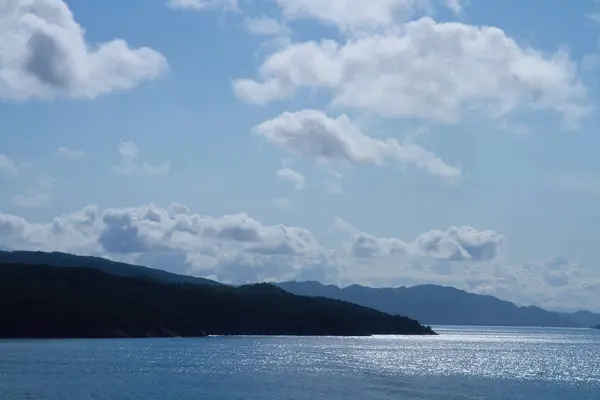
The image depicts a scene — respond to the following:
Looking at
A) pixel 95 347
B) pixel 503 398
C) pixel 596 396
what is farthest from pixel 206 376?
pixel 95 347

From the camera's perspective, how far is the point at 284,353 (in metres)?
162

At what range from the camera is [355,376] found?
109 metres

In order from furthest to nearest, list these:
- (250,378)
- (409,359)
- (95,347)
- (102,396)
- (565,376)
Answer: (95,347) < (409,359) < (565,376) < (250,378) < (102,396)

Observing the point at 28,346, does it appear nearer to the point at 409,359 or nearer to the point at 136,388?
the point at 409,359

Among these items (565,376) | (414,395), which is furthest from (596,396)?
(565,376)

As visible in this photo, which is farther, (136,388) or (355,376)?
(355,376)

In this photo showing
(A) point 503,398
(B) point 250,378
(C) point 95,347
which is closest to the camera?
(A) point 503,398

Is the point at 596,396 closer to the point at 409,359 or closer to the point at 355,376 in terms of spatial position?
the point at 355,376

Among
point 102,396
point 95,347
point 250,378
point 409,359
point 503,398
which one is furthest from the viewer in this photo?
point 95,347

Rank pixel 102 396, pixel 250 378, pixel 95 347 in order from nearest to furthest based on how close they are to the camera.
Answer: pixel 102 396
pixel 250 378
pixel 95 347

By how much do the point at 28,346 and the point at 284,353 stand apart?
4762cm

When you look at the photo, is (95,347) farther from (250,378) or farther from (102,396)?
(102,396)

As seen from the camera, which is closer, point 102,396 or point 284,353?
point 102,396

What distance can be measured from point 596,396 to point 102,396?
50237mm
